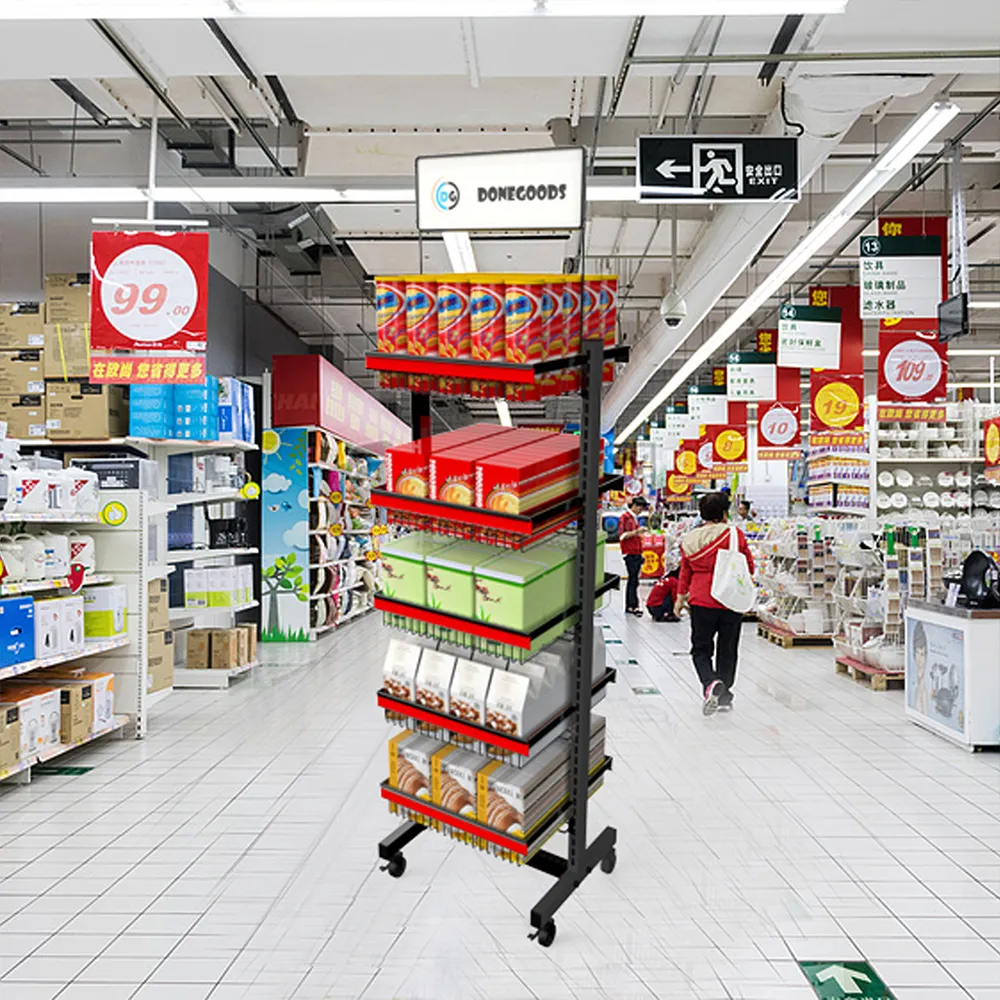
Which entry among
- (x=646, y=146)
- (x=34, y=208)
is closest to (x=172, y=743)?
(x=646, y=146)

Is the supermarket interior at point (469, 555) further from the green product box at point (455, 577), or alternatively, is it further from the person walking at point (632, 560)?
the person walking at point (632, 560)

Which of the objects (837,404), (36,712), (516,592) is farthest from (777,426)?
(516,592)

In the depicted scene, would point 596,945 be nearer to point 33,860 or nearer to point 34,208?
point 33,860

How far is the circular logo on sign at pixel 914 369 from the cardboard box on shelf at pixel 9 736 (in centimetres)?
901

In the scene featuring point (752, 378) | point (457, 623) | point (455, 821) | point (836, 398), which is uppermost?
point (752, 378)

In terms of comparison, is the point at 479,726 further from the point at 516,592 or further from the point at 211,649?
the point at 211,649

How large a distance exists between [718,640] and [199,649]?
4.48 meters

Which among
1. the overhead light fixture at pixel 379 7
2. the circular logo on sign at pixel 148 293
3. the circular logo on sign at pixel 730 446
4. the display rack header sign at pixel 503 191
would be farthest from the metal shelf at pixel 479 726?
the circular logo on sign at pixel 730 446

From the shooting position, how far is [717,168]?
21.8 feet

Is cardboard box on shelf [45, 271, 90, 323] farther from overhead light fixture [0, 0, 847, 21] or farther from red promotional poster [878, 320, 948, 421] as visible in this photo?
red promotional poster [878, 320, 948, 421]

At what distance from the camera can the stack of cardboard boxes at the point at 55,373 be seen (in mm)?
7574

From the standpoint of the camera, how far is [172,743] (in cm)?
627

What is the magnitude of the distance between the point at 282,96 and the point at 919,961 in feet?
24.0

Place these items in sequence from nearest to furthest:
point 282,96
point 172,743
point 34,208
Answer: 1. point 172,743
2. point 282,96
3. point 34,208
